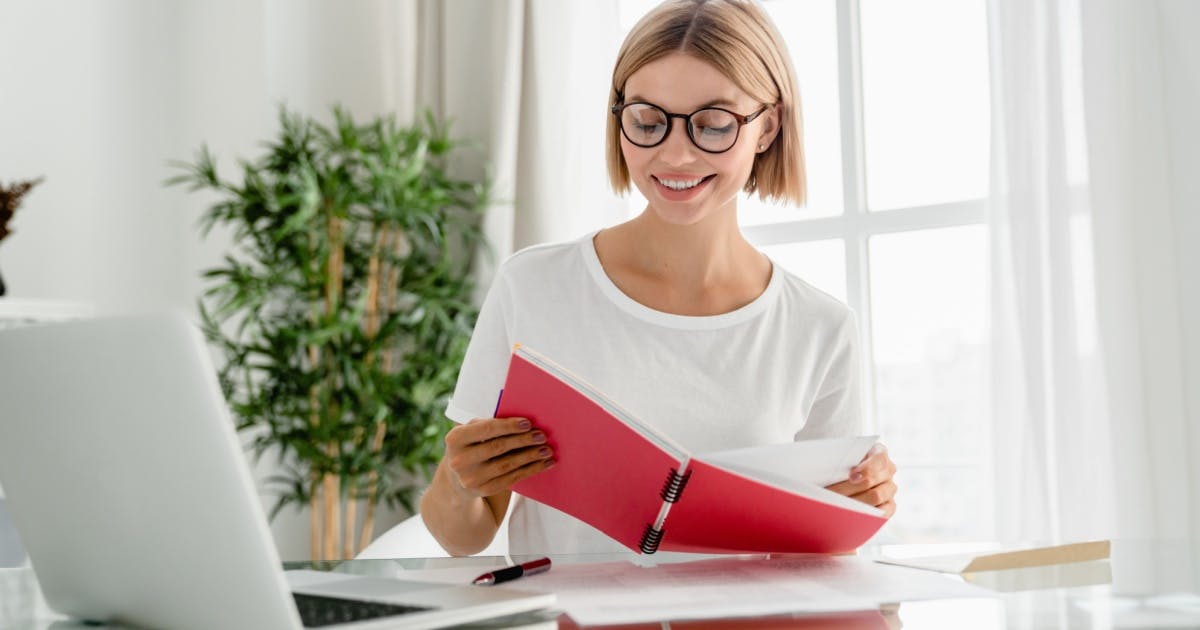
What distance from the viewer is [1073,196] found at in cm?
246

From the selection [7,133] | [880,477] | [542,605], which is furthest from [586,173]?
[542,605]

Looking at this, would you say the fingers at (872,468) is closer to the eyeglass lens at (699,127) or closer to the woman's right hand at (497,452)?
the woman's right hand at (497,452)

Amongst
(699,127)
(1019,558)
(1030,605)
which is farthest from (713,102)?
(1030,605)

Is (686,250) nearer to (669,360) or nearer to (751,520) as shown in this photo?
(669,360)

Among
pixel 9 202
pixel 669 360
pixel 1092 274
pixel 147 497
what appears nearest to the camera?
pixel 147 497

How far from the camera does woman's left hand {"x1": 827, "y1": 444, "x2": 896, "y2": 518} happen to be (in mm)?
1135

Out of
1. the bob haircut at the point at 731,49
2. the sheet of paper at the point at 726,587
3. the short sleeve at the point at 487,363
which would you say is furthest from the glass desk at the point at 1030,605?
the bob haircut at the point at 731,49

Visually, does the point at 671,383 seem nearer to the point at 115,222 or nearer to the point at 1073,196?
the point at 1073,196

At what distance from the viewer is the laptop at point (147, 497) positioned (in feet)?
1.92

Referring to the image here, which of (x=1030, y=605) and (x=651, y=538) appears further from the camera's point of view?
(x=651, y=538)

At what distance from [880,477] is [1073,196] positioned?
1.59 metres

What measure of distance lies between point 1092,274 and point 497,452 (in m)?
1.81

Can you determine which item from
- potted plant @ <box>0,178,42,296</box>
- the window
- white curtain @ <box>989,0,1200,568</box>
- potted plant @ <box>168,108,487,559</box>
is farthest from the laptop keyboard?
potted plant @ <box>0,178,42,296</box>

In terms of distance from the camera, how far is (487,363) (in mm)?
1478
